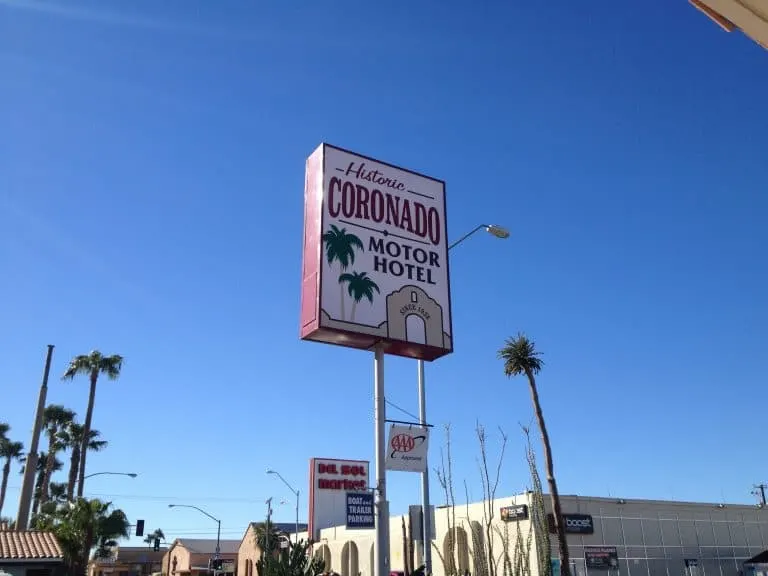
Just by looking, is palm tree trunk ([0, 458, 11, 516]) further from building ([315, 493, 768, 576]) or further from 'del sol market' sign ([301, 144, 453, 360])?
'del sol market' sign ([301, 144, 453, 360])

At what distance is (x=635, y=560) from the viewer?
130ft

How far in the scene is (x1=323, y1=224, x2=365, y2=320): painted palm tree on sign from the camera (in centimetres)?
1569

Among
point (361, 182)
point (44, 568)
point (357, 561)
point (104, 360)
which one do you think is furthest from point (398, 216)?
Result: point (104, 360)

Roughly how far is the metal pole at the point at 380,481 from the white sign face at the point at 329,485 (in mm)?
24659

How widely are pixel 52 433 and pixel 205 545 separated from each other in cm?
3944

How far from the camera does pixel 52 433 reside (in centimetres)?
6438

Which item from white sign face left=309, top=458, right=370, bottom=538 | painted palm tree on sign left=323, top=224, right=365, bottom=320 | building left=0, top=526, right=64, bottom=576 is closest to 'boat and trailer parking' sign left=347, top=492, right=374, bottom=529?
painted palm tree on sign left=323, top=224, right=365, bottom=320

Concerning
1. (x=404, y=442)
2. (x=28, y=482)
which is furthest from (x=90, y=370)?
(x=404, y=442)

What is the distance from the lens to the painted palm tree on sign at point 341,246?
15.7 metres

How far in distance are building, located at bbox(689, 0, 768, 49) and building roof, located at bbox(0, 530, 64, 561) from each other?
96.8ft

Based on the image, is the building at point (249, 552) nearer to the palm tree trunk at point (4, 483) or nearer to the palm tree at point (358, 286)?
the palm tree trunk at point (4, 483)

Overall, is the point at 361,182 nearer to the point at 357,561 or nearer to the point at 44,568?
the point at 44,568

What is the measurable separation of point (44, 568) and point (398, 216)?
70.4 ft

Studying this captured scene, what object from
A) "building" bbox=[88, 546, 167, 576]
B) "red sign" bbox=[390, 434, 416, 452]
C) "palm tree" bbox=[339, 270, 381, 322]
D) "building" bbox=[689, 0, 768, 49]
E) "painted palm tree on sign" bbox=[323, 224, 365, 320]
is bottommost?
"building" bbox=[88, 546, 167, 576]
